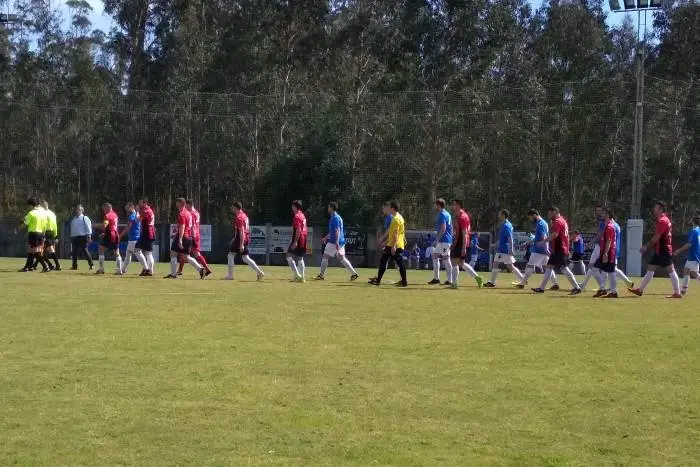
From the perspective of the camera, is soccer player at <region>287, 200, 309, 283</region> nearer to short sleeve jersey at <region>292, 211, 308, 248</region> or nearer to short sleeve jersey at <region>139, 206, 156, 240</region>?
short sleeve jersey at <region>292, 211, 308, 248</region>

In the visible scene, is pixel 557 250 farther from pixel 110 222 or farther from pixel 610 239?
pixel 110 222

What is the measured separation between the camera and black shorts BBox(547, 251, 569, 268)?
66.8ft

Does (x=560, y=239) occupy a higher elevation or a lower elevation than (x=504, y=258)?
higher

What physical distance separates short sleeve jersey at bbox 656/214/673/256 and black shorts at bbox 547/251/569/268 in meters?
1.96

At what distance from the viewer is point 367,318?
13914 millimetres

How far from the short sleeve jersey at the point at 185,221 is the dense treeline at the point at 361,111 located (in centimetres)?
2254

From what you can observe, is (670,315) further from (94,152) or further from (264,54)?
(94,152)

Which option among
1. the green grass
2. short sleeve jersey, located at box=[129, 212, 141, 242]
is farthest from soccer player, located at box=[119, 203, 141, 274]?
the green grass

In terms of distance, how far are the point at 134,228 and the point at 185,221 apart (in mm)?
3307

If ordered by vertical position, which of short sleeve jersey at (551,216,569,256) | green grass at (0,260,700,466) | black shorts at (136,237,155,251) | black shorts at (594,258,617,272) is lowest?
green grass at (0,260,700,466)

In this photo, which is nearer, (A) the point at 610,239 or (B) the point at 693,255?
(A) the point at 610,239

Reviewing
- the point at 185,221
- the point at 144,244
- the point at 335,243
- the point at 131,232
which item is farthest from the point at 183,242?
the point at 335,243

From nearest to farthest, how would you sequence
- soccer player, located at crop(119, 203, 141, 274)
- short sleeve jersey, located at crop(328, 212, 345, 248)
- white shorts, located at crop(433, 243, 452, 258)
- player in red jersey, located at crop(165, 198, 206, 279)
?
white shorts, located at crop(433, 243, 452, 258) < player in red jersey, located at crop(165, 198, 206, 279) < short sleeve jersey, located at crop(328, 212, 345, 248) < soccer player, located at crop(119, 203, 141, 274)

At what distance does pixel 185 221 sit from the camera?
73.5 feet
